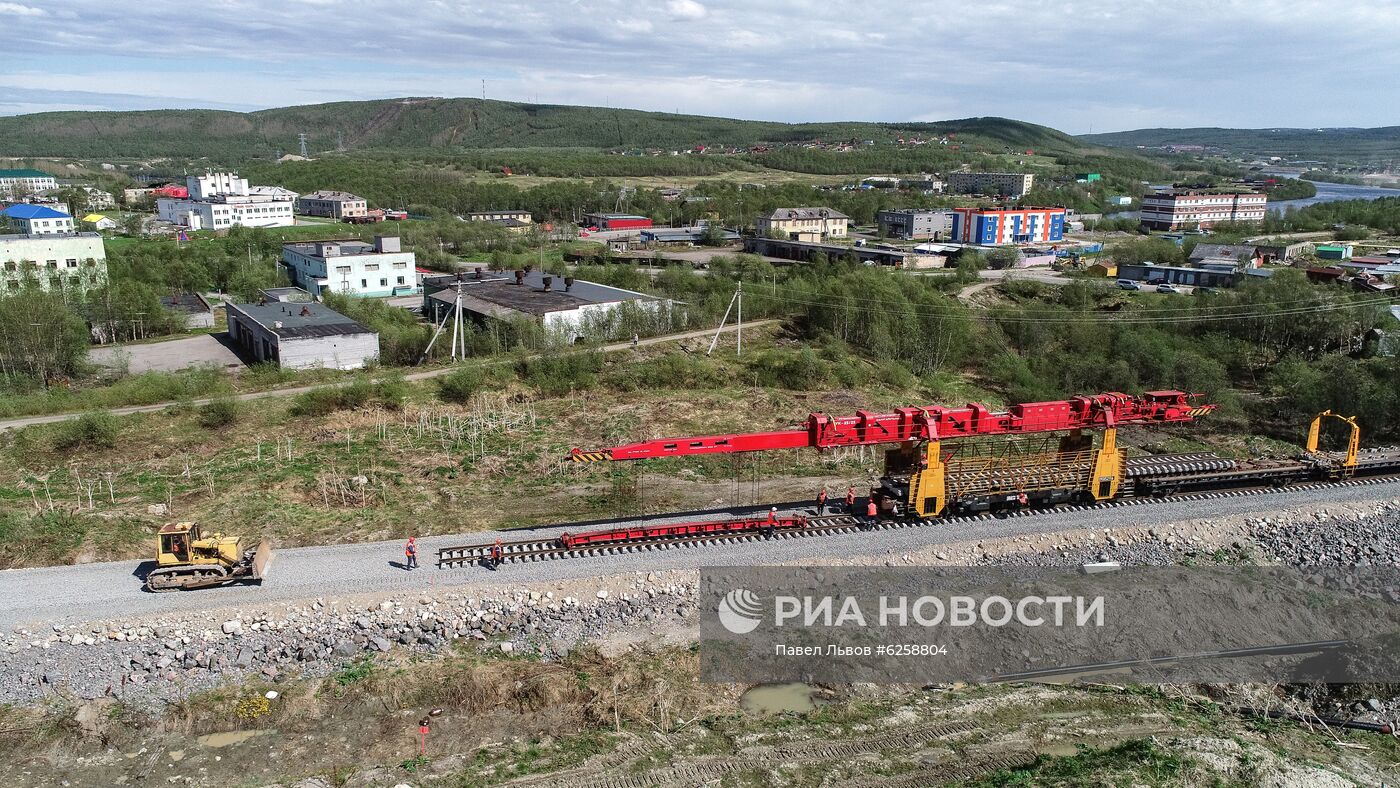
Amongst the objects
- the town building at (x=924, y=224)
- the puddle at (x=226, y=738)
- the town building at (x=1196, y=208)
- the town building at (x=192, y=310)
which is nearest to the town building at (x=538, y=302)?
the town building at (x=192, y=310)

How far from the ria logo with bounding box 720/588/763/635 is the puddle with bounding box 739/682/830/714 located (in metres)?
1.47

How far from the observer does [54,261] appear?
152ft

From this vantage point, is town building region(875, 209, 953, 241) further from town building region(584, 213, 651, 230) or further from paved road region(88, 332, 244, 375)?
paved road region(88, 332, 244, 375)

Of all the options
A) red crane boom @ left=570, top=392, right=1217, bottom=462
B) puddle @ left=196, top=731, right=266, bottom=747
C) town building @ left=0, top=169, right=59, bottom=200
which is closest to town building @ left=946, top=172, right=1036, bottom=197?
red crane boom @ left=570, top=392, right=1217, bottom=462

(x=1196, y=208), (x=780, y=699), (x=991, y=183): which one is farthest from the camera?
(x=991, y=183)

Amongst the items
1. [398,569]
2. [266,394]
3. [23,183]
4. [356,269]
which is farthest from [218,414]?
[23,183]

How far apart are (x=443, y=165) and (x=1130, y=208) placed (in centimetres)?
11158

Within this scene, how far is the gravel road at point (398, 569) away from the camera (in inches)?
581

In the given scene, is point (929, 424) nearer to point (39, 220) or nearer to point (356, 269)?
point (356, 269)

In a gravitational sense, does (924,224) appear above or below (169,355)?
above

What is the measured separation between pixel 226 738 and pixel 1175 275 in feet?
209

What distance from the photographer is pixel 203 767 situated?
11492mm

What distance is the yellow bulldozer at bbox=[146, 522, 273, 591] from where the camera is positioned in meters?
15.2

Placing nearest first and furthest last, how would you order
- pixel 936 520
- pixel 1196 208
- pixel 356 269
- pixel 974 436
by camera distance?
pixel 936 520 → pixel 974 436 → pixel 356 269 → pixel 1196 208
